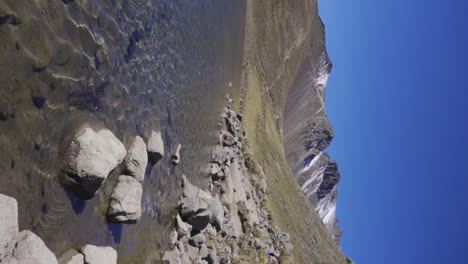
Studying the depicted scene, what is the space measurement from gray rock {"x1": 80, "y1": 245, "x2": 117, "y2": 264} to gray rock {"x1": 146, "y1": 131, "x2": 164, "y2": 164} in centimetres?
194

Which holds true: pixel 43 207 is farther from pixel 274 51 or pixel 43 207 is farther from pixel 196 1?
pixel 274 51

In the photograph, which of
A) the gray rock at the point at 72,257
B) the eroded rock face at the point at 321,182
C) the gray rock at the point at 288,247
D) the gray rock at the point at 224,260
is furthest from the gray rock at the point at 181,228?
the eroded rock face at the point at 321,182

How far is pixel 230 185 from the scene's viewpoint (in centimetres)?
1179

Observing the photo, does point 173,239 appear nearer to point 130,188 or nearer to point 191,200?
point 191,200

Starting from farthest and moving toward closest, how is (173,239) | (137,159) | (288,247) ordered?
(288,247), (173,239), (137,159)

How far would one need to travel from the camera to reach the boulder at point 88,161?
4.26m

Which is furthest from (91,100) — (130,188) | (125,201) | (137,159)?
(125,201)

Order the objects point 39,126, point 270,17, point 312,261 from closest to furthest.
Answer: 1. point 39,126
2. point 312,261
3. point 270,17

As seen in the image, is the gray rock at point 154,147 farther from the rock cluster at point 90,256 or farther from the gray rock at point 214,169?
the gray rock at point 214,169

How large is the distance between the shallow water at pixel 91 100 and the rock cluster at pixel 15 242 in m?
0.19

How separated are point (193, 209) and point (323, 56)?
1337 inches

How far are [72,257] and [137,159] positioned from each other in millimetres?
1965

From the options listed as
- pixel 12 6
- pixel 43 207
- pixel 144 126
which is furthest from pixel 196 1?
pixel 43 207

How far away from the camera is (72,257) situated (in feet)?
13.7
